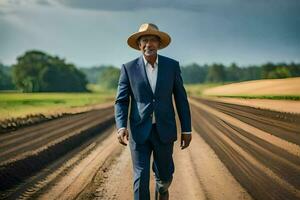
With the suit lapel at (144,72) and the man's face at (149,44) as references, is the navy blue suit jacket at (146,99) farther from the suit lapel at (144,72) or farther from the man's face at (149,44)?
the man's face at (149,44)

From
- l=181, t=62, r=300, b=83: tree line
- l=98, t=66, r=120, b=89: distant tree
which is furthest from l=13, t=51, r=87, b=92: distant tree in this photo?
l=98, t=66, r=120, b=89: distant tree

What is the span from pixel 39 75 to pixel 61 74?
871 centimetres

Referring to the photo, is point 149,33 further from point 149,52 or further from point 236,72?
point 236,72

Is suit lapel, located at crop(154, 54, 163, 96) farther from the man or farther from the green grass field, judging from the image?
the green grass field

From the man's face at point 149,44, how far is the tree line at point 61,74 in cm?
1036

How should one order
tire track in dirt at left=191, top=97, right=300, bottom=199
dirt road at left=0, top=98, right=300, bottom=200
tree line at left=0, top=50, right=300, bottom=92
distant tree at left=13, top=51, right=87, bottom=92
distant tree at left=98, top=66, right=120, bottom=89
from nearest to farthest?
dirt road at left=0, top=98, right=300, bottom=200, tire track in dirt at left=191, top=97, right=300, bottom=199, tree line at left=0, top=50, right=300, bottom=92, distant tree at left=13, top=51, right=87, bottom=92, distant tree at left=98, top=66, right=120, bottom=89

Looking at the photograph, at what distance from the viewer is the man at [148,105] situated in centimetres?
→ 423

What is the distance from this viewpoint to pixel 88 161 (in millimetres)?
8547

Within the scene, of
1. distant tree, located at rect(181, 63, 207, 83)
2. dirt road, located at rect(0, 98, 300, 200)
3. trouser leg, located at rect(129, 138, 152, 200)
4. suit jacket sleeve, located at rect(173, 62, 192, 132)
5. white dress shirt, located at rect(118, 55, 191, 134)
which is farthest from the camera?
distant tree, located at rect(181, 63, 207, 83)

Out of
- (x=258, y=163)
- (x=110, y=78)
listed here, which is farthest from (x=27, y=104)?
(x=110, y=78)

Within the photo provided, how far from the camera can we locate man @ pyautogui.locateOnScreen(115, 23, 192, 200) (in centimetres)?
423

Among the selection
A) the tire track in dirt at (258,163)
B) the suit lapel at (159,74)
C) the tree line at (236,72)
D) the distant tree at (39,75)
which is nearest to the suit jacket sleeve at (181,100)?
the suit lapel at (159,74)

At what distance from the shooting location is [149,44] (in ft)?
14.0

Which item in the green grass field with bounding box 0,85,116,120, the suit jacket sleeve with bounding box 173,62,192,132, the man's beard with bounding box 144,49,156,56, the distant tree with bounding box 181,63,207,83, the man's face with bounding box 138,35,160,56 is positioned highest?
the distant tree with bounding box 181,63,207,83
